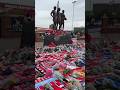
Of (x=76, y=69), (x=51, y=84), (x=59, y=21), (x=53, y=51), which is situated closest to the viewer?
(x=51, y=84)

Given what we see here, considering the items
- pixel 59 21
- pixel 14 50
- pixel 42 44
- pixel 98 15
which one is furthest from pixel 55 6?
pixel 14 50

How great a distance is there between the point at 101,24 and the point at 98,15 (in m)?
0.06

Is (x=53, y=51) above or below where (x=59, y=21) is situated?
below

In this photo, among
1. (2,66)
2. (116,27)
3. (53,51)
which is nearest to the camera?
(2,66)

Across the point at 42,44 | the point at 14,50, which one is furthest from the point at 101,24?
the point at 42,44

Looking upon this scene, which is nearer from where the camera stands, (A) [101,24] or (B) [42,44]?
(A) [101,24]

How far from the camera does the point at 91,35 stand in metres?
1.80

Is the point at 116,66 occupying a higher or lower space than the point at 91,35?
lower

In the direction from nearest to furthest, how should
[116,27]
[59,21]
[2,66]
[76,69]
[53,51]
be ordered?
[2,66]
[116,27]
[76,69]
[59,21]
[53,51]

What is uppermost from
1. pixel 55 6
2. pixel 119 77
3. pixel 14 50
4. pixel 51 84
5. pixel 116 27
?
pixel 55 6

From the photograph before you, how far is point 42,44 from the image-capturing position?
2.90 meters

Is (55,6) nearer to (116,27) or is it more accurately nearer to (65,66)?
(65,66)

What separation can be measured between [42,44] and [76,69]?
534 mm

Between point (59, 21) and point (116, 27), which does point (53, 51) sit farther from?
point (116, 27)
